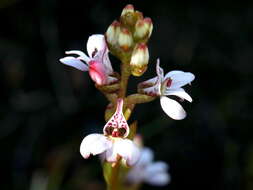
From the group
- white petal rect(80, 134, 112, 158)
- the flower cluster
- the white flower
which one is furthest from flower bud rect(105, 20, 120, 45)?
the white flower

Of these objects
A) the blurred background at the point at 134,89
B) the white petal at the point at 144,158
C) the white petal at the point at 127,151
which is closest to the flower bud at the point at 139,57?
the white petal at the point at 127,151

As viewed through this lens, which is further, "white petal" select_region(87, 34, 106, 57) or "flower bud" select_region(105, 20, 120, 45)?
"white petal" select_region(87, 34, 106, 57)

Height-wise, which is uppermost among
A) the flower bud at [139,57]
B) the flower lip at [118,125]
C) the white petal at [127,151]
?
the flower bud at [139,57]

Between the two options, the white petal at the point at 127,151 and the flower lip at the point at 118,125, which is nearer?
the white petal at the point at 127,151

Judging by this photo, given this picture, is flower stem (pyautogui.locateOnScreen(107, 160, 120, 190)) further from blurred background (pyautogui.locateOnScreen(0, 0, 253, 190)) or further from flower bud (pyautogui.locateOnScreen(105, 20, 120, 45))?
blurred background (pyautogui.locateOnScreen(0, 0, 253, 190))

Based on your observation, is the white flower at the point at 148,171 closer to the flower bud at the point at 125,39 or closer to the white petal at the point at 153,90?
the white petal at the point at 153,90
